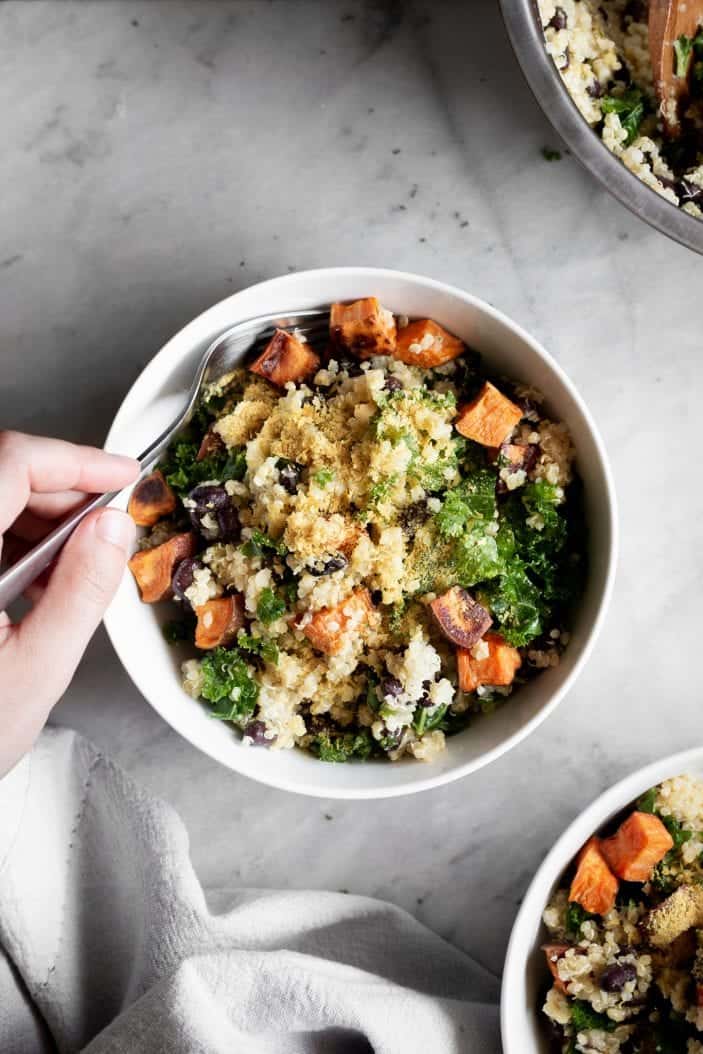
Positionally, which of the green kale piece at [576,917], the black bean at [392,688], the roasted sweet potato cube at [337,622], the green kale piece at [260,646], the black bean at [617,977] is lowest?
the black bean at [617,977]

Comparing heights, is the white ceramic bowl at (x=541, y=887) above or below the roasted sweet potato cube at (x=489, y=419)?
below

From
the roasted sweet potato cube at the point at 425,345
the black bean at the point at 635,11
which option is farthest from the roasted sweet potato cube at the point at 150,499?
the black bean at the point at 635,11

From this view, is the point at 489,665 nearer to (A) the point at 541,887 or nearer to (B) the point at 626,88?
(A) the point at 541,887

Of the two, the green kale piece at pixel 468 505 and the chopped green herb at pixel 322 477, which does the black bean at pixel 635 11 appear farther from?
the chopped green herb at pixel 322 477

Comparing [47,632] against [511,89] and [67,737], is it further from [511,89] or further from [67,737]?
[511,89]

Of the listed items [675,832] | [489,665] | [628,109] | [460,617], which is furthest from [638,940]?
[628,109]

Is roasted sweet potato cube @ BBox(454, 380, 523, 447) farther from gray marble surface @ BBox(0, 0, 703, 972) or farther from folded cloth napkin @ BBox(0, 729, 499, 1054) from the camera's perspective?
folded cloth napkin @ BBox(0, 729, 499, 1054)

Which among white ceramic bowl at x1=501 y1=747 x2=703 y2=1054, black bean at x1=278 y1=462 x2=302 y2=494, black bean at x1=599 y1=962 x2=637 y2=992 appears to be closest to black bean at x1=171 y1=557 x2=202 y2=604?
black bean at x1=278 y1=462 x2=302 y2=494
